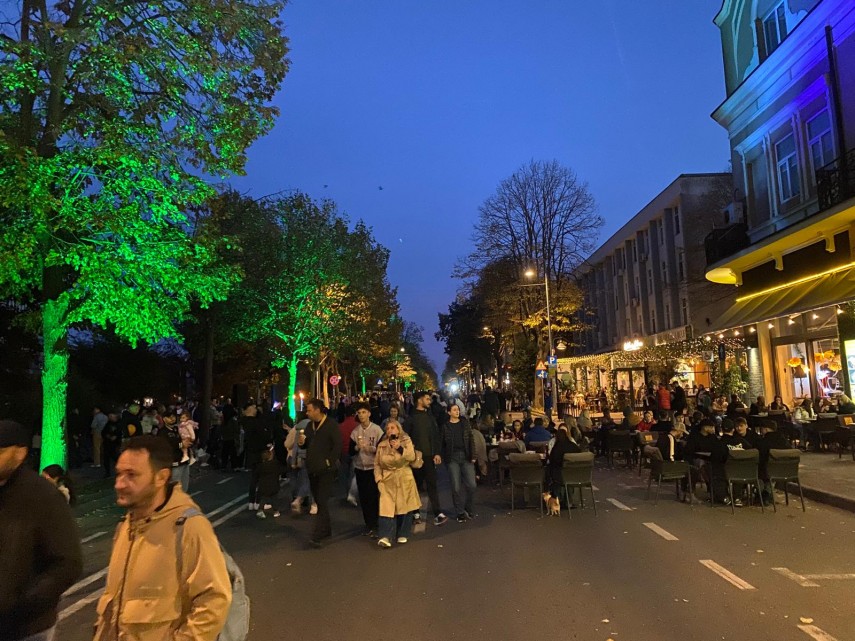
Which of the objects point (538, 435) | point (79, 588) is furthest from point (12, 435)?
point (538, 435)

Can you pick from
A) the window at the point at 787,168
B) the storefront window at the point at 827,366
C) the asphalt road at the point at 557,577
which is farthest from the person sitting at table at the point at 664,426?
the window at the point at 787,168

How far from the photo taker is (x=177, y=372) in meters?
35.7

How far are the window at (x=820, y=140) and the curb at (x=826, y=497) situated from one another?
421 inches

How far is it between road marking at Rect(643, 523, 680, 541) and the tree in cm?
911

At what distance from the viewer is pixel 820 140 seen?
18.5 m

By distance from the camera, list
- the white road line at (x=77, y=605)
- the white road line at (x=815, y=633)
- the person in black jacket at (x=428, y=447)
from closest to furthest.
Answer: the white road line at (x=815, y=633)
the white road line at (x=77, y=605)
the person in black jacket at (x=428, y=447)

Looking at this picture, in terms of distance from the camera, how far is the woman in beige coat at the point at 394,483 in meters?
8.11

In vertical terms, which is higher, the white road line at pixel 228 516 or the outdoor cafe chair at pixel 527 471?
the outdoor cafe chair at pixel 527 471

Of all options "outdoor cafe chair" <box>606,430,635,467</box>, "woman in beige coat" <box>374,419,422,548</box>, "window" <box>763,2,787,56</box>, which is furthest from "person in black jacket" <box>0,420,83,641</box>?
"window" <box>763,2,787,56</box>

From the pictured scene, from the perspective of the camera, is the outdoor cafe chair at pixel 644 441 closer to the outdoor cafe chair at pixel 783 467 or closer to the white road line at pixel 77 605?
the outdoor cafe chair at pixel 783 467

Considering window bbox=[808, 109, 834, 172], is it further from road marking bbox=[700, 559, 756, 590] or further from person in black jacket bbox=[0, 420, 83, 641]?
person in black jacket bbox=[0, 420, 83, 641]

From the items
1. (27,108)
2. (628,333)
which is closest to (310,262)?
(27,108)

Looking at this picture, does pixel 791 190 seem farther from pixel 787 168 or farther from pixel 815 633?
pixel 815 633

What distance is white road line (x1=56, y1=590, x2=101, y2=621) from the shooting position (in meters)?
5.91
